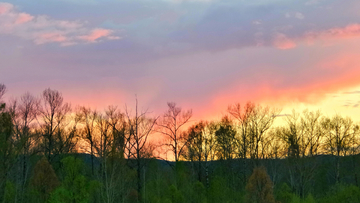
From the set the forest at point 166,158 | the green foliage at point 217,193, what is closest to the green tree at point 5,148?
the forest at point 166,158

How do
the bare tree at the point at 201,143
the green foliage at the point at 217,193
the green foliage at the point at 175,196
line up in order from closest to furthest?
the green foliage at the point at 175,196 < the green foliage at the point at 217,193 < the bare tree at the point at 201,143

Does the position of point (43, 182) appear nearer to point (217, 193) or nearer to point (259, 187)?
point (217, 193)

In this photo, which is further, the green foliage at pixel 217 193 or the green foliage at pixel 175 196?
the green foliage at pixel 217 193

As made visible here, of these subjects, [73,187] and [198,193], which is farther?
[198,193]

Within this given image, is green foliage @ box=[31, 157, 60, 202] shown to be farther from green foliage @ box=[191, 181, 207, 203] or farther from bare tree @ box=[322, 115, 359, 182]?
bare tree @ box=[322, 115, 359, 182]

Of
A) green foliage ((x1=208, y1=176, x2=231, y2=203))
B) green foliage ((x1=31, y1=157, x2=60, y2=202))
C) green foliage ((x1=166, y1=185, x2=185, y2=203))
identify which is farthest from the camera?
green foliage ((x1=208, y1=176, x2=231, y2=203))

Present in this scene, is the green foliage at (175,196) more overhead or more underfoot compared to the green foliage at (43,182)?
more underfoot

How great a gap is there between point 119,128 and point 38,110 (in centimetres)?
1248

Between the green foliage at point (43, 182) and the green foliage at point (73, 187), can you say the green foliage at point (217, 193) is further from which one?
the green foliage at point (43, 182)

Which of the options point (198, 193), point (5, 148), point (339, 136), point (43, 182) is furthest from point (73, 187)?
point (339, 136)

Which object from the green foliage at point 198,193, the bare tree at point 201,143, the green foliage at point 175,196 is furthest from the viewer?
the bare tree at point 201,143

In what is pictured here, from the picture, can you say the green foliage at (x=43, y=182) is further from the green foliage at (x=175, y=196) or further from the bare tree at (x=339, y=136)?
the bare tree at (x=339, y=136)

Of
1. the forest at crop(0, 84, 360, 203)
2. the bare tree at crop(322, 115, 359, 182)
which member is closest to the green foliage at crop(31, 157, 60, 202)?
the forest at crop(0, 84, 360, 203)

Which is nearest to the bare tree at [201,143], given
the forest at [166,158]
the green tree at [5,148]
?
the forest at [166,158]
